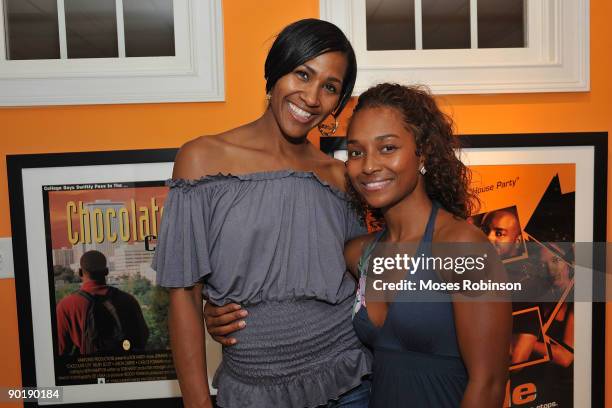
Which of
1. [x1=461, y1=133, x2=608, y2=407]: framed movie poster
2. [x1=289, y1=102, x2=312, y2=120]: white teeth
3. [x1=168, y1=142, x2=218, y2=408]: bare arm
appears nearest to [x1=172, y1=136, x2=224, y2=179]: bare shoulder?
[x1=168, y1=142, x2=218, y2=408]: bare arm

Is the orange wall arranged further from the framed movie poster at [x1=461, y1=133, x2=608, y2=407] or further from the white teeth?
the white teeth

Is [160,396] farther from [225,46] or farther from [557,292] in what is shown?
[557,292]

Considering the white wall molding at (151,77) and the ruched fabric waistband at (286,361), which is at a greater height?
the white wall molding at (151,77)

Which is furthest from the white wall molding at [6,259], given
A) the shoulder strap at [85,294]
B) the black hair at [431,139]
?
the black hair at [431,139]

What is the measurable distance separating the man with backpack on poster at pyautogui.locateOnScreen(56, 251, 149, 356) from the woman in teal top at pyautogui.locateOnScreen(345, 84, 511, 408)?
97 cm

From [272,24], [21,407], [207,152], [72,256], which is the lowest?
[21,407]

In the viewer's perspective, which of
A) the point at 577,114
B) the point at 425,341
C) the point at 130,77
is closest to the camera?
the point at 425,341

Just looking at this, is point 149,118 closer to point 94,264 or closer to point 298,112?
point 94,264

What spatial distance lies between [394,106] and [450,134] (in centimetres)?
18

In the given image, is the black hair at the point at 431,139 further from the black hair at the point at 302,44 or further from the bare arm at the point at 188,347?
the bare arm at the point at 188,347

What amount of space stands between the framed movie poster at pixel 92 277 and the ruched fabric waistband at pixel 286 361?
0.65 m

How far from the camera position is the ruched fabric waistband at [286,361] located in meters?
1.32

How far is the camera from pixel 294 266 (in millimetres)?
1338

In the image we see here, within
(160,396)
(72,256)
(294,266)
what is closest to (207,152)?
(294,266)
